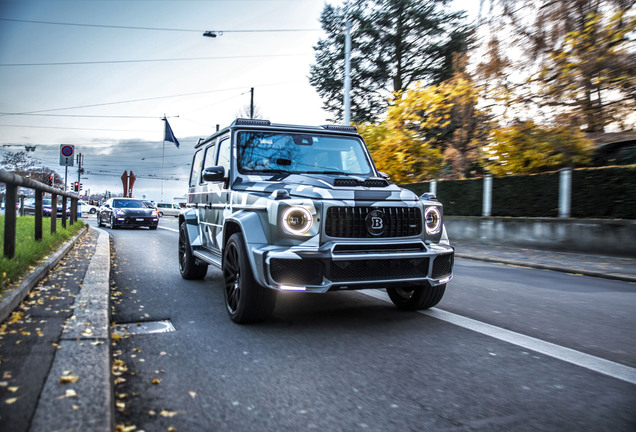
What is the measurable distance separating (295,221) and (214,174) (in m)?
1.52

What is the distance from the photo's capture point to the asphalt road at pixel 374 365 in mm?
2598

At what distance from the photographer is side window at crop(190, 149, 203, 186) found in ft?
23.4

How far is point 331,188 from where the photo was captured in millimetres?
4316

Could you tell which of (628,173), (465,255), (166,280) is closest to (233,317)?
(166,280)

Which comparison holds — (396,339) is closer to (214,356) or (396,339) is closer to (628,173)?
(214,356)

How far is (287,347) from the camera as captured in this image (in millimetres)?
3818

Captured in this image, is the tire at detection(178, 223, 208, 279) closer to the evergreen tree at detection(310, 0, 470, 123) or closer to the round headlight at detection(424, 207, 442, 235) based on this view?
the round headlight at detection(424, 207, 442, 235)

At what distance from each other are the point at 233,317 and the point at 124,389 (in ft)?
5.54

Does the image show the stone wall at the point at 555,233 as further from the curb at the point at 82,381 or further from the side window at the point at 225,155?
the curb at the point at 82,381

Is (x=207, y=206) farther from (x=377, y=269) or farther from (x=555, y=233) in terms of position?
(x=555, y=233)

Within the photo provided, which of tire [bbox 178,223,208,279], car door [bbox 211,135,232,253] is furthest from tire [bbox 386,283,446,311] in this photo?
tire [bbox 178,223,208,279]

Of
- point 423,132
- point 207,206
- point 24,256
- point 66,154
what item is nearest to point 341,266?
point 207,206

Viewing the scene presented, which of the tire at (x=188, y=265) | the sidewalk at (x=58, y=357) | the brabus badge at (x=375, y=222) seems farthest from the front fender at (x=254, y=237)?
the tire at (x=188, y=265)

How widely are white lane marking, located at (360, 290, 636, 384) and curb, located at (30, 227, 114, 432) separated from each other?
9.86ft
